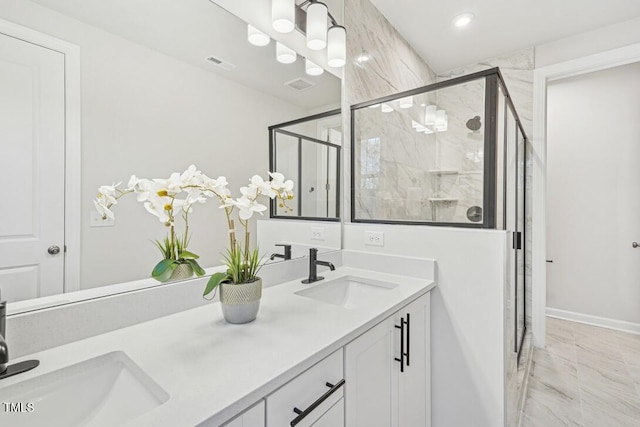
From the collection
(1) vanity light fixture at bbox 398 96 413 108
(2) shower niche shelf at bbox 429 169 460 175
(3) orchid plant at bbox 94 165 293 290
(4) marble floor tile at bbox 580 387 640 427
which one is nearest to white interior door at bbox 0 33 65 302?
(3) orchid plant at bbox 94 165 293 290

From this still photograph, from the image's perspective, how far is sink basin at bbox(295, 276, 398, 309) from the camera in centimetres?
148

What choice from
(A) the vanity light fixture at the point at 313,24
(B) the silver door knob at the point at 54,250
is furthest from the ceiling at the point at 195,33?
(B) the silver door knob at the point at 54,250

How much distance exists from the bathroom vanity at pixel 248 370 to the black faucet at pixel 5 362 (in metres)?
0.02

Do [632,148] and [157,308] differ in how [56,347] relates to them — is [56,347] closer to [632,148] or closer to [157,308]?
[157,308]

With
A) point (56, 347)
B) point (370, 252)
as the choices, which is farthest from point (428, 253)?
point (56, 347)

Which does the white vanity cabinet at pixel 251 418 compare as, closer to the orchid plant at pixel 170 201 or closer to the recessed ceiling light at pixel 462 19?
the orchid plant at pixel 170 201

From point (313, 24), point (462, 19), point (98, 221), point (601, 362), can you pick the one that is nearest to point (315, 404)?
point (98, 221)

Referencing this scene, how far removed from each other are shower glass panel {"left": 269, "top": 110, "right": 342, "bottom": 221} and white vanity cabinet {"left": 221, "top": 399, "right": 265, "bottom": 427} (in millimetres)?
882

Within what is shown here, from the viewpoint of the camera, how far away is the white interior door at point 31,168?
720 millimetres

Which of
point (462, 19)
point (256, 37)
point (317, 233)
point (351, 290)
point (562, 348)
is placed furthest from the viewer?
point (562, 348)

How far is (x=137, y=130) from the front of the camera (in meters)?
0.96

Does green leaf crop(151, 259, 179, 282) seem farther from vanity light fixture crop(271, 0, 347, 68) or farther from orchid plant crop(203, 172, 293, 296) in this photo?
vanity light fixture crop(271, 0, 347, 68)

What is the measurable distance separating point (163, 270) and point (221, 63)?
0.83m

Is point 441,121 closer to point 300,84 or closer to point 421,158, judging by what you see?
point 421,158
